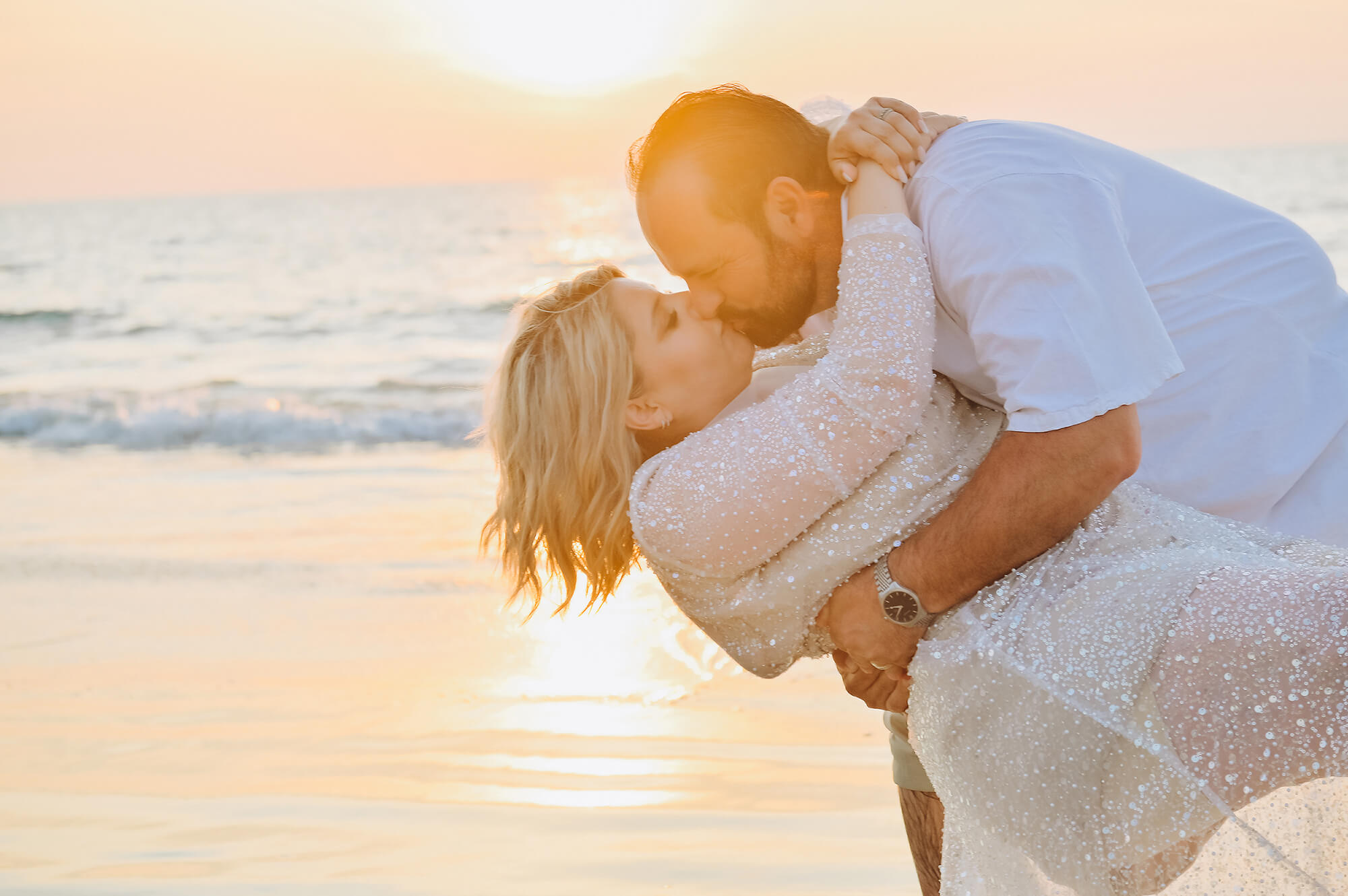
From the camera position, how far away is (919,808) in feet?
10.5

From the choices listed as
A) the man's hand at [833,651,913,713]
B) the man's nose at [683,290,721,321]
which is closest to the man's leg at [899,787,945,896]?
the man's hand at [833,651,913,713]

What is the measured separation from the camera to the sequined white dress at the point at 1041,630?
1943 millimetres

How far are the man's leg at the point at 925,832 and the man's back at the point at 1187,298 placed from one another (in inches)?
44.2

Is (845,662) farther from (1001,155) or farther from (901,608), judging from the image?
(1001,155)

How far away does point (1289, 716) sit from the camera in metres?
1.92

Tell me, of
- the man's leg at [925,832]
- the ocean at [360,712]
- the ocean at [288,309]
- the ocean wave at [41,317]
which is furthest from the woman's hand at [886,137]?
the ocean wave at [41,317]

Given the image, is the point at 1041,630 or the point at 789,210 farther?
the point at 789,210

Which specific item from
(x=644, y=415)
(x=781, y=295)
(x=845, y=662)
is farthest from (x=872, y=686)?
(x=781, y=295)

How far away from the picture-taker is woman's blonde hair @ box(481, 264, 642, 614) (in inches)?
102

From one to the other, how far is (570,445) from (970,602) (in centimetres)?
89

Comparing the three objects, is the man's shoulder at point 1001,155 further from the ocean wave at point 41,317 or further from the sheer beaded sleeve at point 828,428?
the ocean wave at point 41,317

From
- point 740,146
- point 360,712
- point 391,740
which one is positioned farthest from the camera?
point 360,712

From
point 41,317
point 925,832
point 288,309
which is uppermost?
point 925,832

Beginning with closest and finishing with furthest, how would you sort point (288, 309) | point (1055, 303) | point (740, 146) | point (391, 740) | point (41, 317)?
point (1055, 303)
point (740, 146)
point (391, 740)
point (41, 317)
point (288, 309)
